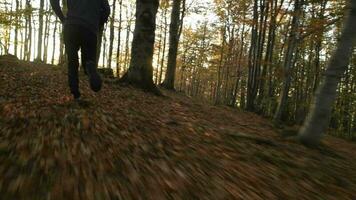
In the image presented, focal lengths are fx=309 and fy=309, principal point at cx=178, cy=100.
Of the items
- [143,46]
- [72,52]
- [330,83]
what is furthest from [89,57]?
[330,83]

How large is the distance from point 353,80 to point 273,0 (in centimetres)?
1827

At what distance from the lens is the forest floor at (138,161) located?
1.93m

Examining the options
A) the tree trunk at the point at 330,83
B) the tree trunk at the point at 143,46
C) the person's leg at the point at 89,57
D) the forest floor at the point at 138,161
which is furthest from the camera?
the tree trunk at the point at 143,46

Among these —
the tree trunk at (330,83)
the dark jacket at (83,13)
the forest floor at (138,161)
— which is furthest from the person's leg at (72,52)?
the tree trunk at (330,83)

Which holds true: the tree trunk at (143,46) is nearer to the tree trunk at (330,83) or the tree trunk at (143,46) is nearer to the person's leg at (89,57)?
the person's leg at (89,57)

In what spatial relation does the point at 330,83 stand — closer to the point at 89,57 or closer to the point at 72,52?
the point at 89,57

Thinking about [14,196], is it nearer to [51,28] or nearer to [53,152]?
[53,152]

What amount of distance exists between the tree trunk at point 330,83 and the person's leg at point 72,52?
138 inches

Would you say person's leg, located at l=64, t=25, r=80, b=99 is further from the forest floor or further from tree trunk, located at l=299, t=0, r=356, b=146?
tree trunk, located at l=299, t=0, r=356, b=146

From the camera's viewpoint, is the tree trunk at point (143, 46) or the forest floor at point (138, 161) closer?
the forest floor at point (138, 161)

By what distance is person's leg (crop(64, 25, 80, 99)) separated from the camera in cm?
437

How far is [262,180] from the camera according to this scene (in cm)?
252

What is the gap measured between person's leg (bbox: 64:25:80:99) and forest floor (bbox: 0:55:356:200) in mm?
347

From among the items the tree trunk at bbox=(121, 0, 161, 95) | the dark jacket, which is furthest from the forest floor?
the tree trunk at bbox=(121, 0, 161, 95)
